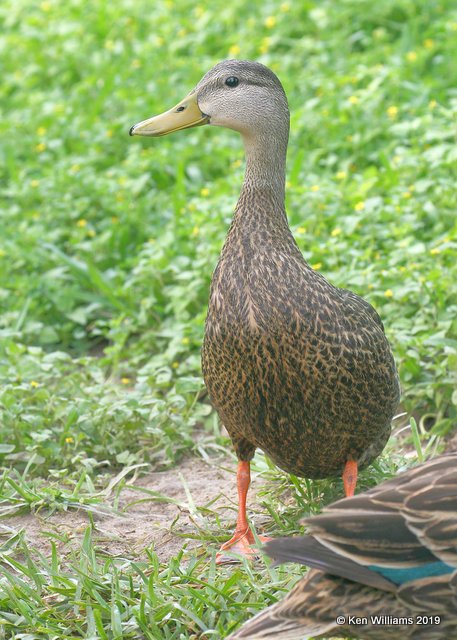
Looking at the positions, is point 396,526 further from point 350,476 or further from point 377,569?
point 350,476

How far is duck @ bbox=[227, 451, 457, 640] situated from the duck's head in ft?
5.52

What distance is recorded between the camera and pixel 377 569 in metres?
3.03

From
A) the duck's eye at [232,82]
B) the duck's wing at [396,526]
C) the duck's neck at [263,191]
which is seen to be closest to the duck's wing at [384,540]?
the duck's wing at [396,526]

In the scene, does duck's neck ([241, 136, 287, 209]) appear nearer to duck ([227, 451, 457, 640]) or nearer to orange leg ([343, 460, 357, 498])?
orange leg ([343, 460, 357, 498])

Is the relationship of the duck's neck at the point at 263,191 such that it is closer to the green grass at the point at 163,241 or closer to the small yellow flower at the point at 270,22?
the green grass at the point at 163,241

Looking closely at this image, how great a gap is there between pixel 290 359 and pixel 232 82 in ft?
3.69

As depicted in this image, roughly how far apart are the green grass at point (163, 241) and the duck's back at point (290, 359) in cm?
41

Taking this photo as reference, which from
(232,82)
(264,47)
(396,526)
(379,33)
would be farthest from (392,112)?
(396,526)

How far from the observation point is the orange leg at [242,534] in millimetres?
4137

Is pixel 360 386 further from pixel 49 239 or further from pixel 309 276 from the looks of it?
pixel 49 239

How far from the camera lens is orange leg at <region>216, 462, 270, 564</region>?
414 cm

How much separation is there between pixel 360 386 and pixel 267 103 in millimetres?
1126

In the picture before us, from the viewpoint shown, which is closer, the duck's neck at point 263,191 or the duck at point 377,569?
the duck at point 377,569

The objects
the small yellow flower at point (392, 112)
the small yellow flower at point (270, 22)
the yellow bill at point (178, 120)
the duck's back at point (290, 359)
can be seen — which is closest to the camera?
the duck's back at point (290, 359)
